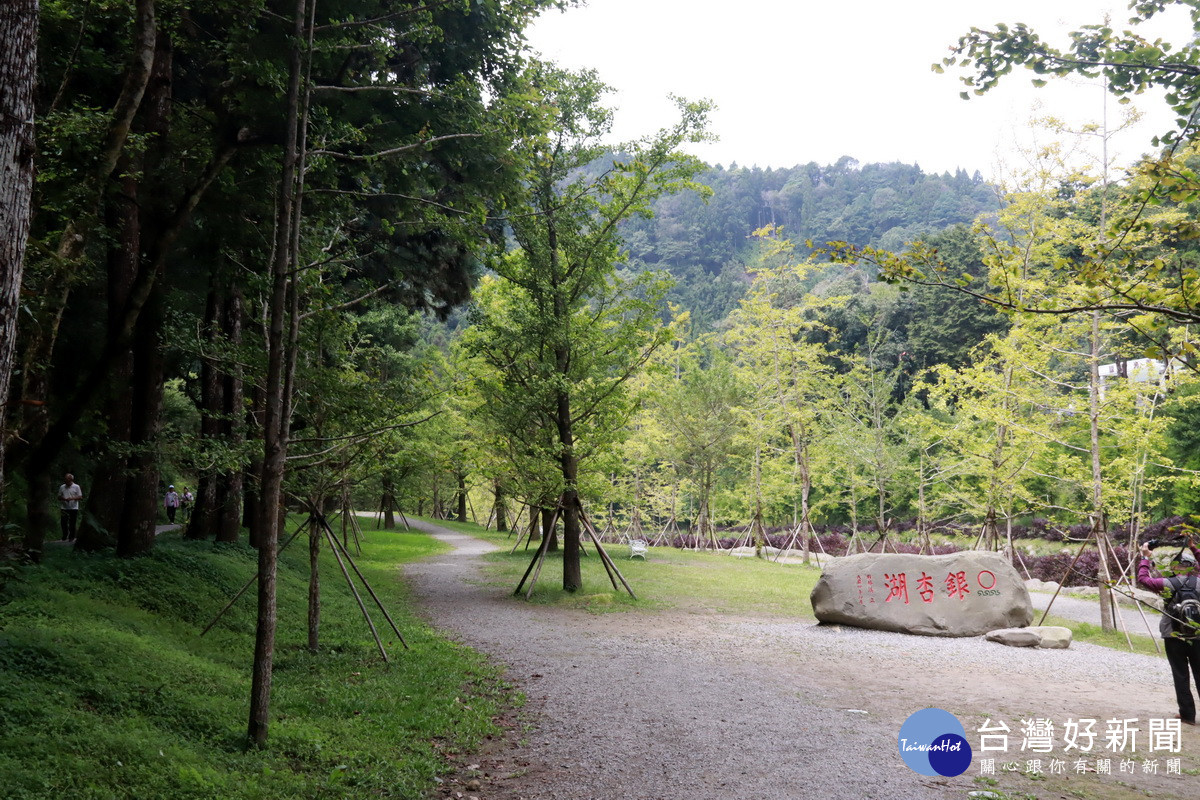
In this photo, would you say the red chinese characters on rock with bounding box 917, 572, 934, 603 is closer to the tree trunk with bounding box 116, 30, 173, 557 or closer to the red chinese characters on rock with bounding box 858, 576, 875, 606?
the red chinese characters on rock with bounding box 858, 576, 875, 606

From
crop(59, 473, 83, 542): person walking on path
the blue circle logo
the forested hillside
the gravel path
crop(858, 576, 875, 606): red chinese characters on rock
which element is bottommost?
the gravel path

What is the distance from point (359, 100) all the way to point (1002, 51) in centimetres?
662

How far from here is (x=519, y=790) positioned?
454 cm

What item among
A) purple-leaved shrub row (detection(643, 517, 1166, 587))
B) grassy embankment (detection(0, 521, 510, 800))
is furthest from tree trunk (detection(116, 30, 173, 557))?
purple-leaved shrub row (detection(643, 517, 1166, 587))

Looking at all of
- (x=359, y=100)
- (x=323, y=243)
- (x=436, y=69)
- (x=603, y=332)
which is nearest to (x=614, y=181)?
(x=603, y=332)

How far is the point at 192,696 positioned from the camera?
518 centimetres

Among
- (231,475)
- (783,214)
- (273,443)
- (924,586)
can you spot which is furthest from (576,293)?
(783,214)

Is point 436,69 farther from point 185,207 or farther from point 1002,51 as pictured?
point 1002,51

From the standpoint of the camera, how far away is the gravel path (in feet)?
15.3

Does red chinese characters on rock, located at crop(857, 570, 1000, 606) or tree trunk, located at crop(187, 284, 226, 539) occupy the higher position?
tree trunk, located at crop(187, 284, 226, 539)

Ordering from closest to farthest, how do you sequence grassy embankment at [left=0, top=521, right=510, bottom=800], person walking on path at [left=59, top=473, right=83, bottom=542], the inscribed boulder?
grassy embankment at [left=0, top=521, right=510, bottom=800]
the inscribed boulder
person walking on path at [left=59, top=473, right=83, bottom=542]

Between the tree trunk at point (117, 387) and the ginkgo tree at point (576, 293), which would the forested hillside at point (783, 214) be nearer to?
the ginkgo tree at point (576, 293)

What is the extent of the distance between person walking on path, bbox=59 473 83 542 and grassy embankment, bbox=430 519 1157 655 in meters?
7.94

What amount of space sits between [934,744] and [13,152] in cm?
663
